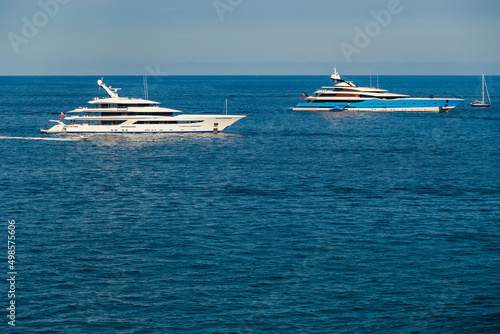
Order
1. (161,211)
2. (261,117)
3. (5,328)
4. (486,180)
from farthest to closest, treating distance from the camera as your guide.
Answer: (261,117)
(486,180)
(161,211)
(5,328)

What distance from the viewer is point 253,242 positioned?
38.5m

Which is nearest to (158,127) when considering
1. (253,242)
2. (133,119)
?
(133,119)

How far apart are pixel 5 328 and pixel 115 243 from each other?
1174 cm

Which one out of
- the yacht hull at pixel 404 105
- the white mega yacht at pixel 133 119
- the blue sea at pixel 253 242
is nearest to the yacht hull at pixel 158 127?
the white mega yacht at pixel 133 119

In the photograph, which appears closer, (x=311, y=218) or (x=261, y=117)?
(x=311, y=218)

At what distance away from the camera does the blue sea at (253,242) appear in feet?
93.8

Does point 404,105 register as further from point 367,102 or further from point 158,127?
point 158,127

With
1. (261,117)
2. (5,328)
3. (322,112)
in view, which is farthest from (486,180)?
(322,112)

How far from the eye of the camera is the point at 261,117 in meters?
138

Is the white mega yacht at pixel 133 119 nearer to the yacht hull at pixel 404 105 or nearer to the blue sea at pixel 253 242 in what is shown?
the blue sea at pixel 253 242

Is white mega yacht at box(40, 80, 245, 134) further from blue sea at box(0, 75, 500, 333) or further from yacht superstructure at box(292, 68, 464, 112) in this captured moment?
yacht superstructure at box(292, 68, 464, 112)

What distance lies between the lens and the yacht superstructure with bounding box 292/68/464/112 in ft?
490

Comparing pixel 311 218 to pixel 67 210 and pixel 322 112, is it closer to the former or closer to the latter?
pixel 67 210

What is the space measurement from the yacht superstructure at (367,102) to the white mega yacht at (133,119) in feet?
199
